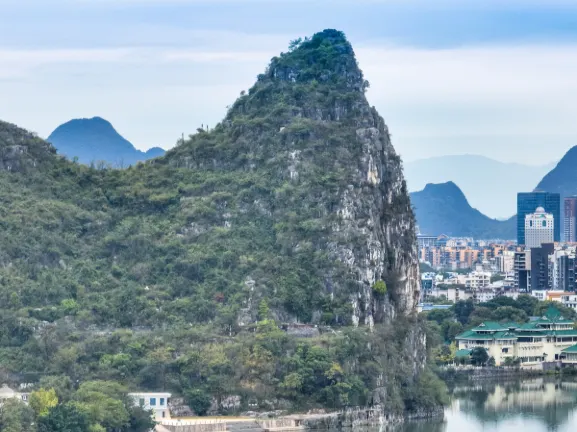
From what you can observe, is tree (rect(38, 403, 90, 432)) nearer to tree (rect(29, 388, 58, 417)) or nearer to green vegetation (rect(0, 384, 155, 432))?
green vegetation (rect(0, 384, 155, 432))

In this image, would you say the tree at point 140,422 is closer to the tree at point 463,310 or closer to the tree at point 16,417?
the tree at point 16,417

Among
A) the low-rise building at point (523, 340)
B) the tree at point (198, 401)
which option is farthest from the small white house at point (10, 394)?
the low-rise building at point (523, 340)

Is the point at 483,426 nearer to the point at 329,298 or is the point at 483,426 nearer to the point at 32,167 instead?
the point at 329,298

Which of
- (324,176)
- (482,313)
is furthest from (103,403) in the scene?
(482,313)

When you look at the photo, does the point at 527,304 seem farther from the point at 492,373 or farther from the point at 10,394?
the point at 10,394

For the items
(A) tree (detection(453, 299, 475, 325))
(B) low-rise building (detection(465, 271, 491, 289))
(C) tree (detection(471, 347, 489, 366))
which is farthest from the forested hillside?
(B) low-rise building (detection(465, 271, 491, 289))
